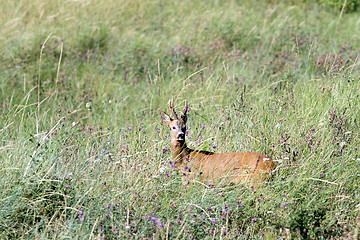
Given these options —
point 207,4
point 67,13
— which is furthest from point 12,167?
point 207,4

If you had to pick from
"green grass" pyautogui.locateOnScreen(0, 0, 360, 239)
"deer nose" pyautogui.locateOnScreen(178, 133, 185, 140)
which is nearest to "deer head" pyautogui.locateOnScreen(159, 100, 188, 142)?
"deer nose" pyautogui.locateOnScreen(178, 133, 185, 140)

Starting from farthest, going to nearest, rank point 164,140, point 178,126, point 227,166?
1. point 178,126
2. point 164,140
3. point 227,166

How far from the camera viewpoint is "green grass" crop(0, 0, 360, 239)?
3898 mm

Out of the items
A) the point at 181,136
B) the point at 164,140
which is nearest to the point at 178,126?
the point at 181,136

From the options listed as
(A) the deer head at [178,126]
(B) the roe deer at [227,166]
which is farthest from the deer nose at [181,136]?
(B) the roe deer at [227,166]

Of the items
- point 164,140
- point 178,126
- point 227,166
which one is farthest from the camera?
point 178,126

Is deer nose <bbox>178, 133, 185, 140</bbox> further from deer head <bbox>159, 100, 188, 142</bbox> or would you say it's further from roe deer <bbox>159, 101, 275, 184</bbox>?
roe deer <bbox>159, 101, 275, 184</bbox>

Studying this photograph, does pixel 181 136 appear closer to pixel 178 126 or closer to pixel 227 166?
pixel 178 126

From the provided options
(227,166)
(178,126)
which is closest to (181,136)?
(178,126)

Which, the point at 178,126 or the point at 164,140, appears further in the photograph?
the point at 178,126

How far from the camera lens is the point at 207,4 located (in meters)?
11.4

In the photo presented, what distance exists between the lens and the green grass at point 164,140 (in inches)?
153

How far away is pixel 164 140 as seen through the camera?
5.26 metres

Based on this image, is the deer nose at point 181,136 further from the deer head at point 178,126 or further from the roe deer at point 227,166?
the roe deer at point 227,166
